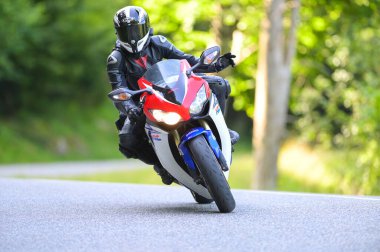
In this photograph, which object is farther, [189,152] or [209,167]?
[189,152]

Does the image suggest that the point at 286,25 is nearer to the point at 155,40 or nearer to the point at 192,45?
the point at 192,45

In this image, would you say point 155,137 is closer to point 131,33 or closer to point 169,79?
point 169,79

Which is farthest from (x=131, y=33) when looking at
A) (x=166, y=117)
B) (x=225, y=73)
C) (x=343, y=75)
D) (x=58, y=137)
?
(x=58, y=137)

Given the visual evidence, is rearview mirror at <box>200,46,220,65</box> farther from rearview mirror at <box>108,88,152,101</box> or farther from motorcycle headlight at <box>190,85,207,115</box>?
rearview mirror at <box>108,88,152,101</box>

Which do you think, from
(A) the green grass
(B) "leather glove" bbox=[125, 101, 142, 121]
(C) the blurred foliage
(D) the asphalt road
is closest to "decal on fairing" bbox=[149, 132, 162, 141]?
(B) "leather glove" bbox=[125, 101, 142, 121]

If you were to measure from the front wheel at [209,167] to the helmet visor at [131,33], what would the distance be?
1271mm

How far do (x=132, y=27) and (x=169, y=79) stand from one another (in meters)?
0.70

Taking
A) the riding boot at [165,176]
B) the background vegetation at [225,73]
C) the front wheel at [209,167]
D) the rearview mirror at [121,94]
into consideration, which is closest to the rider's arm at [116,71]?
the rearview mirror at [121,94]

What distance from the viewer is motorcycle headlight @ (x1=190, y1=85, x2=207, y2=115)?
836 centimetres

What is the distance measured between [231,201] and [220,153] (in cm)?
44

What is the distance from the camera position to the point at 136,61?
30.1 feet

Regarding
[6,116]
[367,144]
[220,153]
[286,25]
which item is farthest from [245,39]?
[220,153]

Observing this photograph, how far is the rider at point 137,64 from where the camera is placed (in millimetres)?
8875

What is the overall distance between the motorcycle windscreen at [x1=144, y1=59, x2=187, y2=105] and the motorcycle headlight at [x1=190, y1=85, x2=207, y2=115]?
0.40 ft
